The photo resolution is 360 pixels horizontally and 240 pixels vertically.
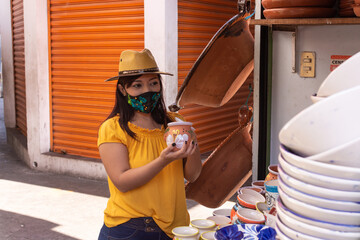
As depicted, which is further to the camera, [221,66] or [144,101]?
[221,66]

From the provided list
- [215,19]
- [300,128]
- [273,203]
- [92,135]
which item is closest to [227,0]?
[215,19]

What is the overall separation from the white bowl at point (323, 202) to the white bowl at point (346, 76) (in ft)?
1.19

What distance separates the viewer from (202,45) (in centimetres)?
705

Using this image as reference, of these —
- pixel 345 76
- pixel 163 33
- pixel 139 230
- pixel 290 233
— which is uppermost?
pixel 163 33

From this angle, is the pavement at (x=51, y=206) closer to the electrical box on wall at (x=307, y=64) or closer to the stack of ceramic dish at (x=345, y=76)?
the electrical box on wall at (x=307, y=64)

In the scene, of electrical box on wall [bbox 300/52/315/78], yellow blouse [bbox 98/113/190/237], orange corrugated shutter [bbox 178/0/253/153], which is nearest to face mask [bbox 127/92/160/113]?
yellow blouse [bbox 98/113/190/237]

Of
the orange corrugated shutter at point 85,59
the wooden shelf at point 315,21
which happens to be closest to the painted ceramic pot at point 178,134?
the wooden shelf at point 315,21

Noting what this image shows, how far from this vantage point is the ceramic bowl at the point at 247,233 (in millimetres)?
1879

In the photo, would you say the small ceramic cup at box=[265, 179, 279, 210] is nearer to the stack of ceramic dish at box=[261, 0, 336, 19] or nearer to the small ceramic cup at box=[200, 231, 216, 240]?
the small ceramic cup at box=[200, 231, 216, 240]

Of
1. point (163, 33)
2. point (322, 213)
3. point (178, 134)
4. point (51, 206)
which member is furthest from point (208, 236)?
point (163, 33)

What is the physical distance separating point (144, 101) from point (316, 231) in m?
1.40

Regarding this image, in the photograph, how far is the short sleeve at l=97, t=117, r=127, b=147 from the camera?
2.54m

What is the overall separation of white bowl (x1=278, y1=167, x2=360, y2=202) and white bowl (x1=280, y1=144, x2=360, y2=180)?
44mm

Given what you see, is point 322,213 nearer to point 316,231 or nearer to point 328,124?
point 316,231
